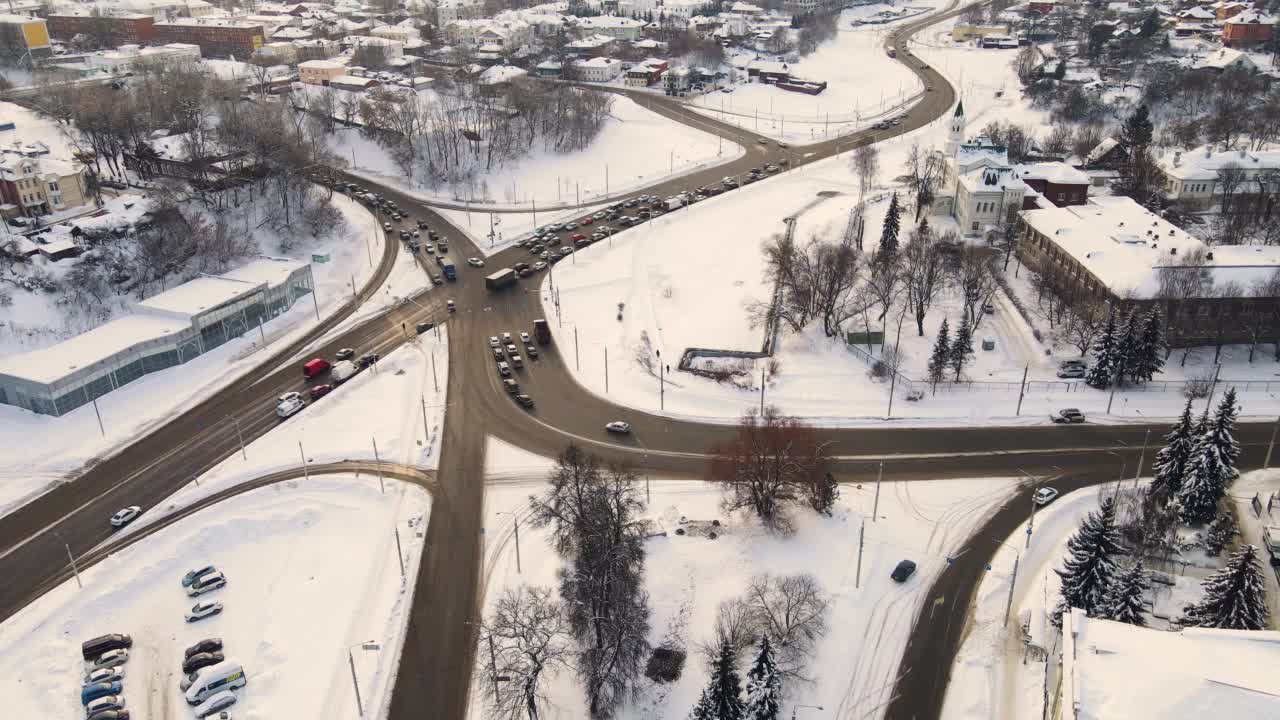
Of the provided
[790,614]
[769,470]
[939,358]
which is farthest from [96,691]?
[939,358]

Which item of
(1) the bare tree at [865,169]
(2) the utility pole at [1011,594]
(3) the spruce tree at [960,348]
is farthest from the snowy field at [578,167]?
(2) the utility pole at [1011,594]

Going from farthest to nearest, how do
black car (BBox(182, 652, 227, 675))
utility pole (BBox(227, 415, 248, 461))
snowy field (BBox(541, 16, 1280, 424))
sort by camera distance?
snowy field (BBox(541, 16, 1280, 424)) < utility pole (BBox(227, 415, 248, 461)) < black car (BBox(182, 652, 227, 675))

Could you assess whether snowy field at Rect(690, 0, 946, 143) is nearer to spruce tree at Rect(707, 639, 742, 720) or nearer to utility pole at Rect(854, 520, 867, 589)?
utility pole at Rect(854, 520, 867, 589)

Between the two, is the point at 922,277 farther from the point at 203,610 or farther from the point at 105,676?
the point at 105,676

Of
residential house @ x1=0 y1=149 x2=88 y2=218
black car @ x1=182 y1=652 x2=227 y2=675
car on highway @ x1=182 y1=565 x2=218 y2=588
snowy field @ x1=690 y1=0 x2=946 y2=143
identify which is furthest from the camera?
snowy field @ x1=690 y1=0 x2=946 y2=143

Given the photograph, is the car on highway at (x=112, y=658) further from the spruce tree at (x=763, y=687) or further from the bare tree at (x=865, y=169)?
the bare tree at (x=865, y=169)

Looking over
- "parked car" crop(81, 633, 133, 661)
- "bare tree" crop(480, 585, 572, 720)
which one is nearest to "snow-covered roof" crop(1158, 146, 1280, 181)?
"bare tree" crop(480, 585, 572, 720)
